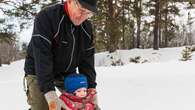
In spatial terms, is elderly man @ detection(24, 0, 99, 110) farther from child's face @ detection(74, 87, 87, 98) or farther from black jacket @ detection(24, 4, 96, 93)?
child's face @ detection(74, 87, 87, 98)

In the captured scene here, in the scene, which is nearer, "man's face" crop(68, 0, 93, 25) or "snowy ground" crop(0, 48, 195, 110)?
"man's face" crop(68, 0, 93, 25)

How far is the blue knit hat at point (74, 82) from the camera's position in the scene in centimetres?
350

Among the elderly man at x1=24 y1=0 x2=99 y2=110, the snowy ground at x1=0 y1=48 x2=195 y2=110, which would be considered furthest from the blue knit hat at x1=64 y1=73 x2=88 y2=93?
the snowy ground at x1=0 y1=48 x2=195 y2=110

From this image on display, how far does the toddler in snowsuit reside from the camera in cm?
345

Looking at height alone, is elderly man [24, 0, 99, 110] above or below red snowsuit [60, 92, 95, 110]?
above

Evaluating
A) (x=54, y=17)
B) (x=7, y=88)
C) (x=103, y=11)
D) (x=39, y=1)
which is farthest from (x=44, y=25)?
(x=103, y=11)

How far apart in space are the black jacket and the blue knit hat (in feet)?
0.35

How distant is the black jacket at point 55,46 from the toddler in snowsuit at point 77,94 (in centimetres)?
13

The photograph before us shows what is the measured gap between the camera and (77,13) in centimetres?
333

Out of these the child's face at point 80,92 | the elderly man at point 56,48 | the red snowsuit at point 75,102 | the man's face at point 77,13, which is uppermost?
the man's face at point 77,13

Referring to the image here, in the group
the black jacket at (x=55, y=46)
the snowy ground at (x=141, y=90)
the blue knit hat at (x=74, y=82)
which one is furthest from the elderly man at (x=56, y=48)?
the snowy ground at (x=141, y=90)

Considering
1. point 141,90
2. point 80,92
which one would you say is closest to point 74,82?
point 80,92

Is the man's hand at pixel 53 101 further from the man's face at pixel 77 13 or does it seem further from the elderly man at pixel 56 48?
the man's face at pixel 77 13

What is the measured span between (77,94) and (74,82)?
10 cm
